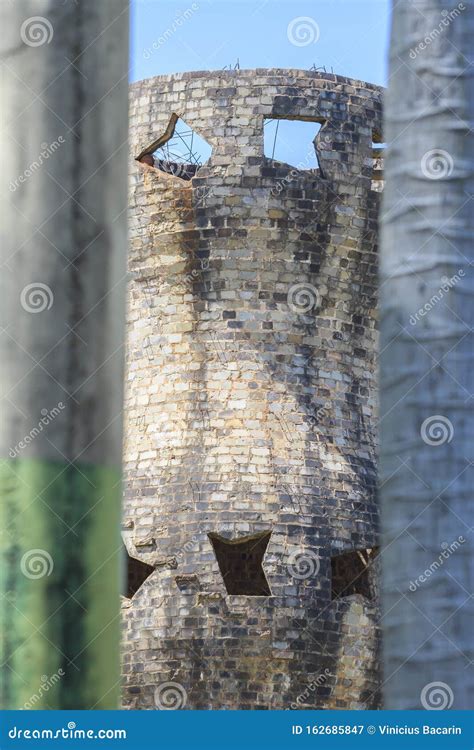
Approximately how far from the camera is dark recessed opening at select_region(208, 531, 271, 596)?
607 inches

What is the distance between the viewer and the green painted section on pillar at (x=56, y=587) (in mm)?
4461

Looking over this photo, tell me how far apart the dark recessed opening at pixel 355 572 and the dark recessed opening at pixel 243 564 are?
27.8 inches

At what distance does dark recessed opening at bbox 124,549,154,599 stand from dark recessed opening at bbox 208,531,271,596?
657 millimetres

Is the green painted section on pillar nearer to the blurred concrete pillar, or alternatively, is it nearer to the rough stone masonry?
the blurred concrete pillar

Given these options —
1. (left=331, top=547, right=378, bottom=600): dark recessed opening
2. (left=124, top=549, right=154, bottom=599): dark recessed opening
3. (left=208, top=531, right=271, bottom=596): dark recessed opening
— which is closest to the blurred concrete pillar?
(left=208, top=531, right=271, bottom=596): dark recessed opening

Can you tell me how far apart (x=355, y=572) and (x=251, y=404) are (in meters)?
1.82

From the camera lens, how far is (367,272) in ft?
53.9

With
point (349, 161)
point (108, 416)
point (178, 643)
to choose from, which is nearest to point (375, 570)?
point (178, 643)

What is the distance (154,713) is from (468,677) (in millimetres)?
2348

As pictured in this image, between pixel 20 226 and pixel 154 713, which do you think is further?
pixel 154 713

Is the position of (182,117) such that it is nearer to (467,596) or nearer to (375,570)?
(375,570)

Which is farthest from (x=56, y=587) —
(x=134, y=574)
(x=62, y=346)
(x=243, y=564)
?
(x=134, y=574)

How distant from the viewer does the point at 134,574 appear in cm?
1584

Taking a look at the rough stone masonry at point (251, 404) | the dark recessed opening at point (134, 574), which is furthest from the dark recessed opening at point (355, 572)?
the dark recessed opening at point (134, 574)
